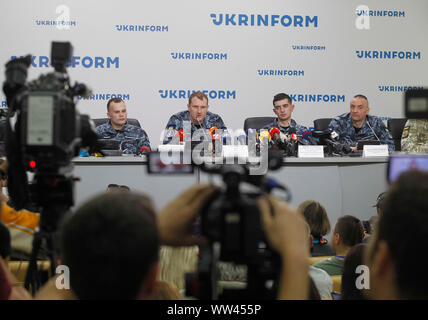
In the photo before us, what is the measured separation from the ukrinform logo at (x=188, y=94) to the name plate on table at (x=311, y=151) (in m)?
2.33

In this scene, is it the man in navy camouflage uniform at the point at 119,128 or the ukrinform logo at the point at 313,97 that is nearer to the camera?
the man in navy camouflage uniform at the point at 119,128

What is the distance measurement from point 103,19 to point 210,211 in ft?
17.9

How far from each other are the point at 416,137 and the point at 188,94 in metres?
2.89

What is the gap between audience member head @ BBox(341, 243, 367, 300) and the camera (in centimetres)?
115

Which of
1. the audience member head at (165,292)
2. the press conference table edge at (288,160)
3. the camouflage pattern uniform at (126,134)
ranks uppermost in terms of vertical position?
the camouflage pattern uniform at (126,134)

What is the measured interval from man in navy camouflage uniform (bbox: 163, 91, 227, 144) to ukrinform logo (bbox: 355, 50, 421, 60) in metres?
2.36

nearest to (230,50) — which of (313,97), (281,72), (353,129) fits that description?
(281,72)

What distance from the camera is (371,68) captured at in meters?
5.92

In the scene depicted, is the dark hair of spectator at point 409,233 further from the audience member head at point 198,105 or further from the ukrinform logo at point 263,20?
the ukrinform logo at point 263,20

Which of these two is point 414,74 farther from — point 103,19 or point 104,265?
point 104,265

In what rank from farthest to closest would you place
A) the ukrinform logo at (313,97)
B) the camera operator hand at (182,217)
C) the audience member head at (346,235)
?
the ukrinform logo at (313,97) < the audience member head at (346,235) < the camera operator hand at (182,217)

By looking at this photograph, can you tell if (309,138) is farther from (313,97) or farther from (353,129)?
(313,97)

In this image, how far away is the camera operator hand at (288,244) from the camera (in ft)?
2.20

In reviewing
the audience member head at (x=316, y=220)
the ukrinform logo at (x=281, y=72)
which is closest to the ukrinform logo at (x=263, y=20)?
the ukrinform logo at (x=281, y=72)
